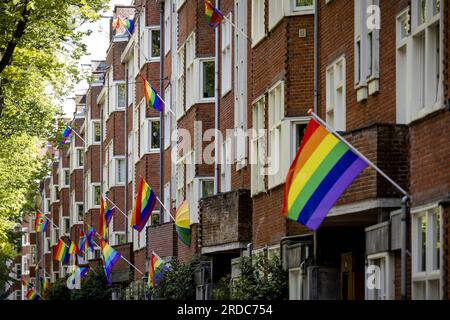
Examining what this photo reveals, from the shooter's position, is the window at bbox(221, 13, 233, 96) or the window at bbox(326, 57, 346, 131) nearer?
the window at bbox(326, 57, 346, 131)

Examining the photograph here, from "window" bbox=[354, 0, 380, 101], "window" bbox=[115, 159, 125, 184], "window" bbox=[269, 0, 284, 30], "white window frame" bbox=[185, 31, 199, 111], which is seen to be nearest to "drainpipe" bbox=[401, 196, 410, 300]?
"window" bbox=[354, 0, 380, 101]

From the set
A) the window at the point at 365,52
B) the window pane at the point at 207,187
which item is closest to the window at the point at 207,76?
the window pane at the point at 207,187

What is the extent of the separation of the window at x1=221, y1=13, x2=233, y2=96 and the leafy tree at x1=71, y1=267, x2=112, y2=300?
93.4 ft

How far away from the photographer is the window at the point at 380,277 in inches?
870

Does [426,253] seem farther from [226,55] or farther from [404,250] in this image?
[226,55]

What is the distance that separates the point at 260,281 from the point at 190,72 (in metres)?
16.8

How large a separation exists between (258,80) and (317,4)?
4.11 meters

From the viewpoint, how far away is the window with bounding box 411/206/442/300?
2000 centimetres

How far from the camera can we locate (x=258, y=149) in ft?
104

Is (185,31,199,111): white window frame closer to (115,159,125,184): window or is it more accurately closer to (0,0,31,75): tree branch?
(0,0,31,75): tree branch

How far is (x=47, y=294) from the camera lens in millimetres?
88750

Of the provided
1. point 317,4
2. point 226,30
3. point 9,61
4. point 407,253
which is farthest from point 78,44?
point 407,253
